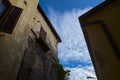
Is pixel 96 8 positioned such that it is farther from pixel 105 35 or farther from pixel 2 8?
pixel 2 8

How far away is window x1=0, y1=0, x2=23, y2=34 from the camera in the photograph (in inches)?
212

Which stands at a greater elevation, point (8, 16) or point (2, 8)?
point (2, 8)

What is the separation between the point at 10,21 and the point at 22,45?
5.44ft

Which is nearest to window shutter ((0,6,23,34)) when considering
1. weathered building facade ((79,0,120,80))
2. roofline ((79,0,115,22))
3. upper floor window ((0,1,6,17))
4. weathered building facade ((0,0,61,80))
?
weathered building facade ((0,0,61,80))

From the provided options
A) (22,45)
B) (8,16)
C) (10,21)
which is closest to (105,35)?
(10,21)

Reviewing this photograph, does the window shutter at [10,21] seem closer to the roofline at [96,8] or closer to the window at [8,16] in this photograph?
the window at [8,16]

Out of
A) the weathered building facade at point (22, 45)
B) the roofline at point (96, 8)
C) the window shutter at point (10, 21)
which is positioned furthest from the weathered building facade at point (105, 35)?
the weathered building facade at point (22, 45)

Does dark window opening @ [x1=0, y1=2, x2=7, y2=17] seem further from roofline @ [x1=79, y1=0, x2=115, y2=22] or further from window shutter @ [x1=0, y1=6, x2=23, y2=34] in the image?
roofline @ [x1=79, y1=0, x2=115, y2=22]

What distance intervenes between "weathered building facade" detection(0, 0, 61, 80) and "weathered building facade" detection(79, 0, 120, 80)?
3.92m

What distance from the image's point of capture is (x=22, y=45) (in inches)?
275

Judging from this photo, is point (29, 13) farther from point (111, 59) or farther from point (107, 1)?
point (111, 59)

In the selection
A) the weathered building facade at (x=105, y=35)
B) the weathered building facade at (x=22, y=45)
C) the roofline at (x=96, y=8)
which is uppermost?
the weathered building facade at (x=22, y=45)

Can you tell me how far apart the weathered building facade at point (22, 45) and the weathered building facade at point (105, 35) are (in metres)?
3.92

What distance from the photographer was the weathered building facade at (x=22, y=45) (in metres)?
5.59
